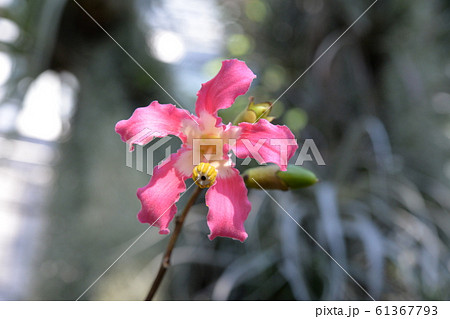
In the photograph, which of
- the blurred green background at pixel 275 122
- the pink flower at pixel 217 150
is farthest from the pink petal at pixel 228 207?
the blurred green background at pixel 275 122

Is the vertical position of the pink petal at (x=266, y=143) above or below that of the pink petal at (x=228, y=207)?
above

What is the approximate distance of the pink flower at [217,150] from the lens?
31cm

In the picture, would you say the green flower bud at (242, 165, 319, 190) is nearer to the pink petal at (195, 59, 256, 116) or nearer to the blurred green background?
the pink petal at (195, 59, 256, 116)

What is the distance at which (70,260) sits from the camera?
913 mm

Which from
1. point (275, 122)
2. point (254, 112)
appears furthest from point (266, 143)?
point (275, 122)

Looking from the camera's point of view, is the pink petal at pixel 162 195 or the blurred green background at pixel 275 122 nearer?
the pink petal at pixel 162 195

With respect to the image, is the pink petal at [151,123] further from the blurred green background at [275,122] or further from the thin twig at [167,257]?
the blurred green background at [275,122]

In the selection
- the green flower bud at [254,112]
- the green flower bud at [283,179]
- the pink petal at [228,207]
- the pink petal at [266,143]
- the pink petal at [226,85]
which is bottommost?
the pink petal at [228,207]

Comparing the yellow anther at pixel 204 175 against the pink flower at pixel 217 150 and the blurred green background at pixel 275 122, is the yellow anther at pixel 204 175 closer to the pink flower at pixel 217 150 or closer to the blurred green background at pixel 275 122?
the pink flower at pixel 217 150

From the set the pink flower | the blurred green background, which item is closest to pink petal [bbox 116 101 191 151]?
the pink flower

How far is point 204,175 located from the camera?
31 cm

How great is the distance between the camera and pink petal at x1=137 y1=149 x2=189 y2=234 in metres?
0.30

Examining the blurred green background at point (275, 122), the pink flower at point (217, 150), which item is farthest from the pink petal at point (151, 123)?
the blurred green background at point (275, 122)

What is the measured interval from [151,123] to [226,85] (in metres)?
0.07
